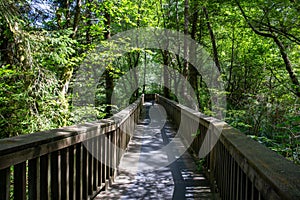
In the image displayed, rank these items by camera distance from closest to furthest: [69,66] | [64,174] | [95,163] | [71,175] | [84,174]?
[64,174], [71,175], [84,174], [95,163], [69,66]

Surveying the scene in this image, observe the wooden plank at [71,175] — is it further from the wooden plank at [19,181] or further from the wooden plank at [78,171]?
the wooden plank at [19,181]

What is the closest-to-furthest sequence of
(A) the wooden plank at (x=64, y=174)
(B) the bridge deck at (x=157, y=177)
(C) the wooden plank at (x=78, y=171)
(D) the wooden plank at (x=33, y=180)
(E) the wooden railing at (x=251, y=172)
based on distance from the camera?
(E) the wooden railing at (x=251, y=172) < (D) the wooden plank at (x=33, y=180) < (A) the wooden plank at (x=64, y=174) < (C) the wooden plank at (x=78, y=171) < (B) the bridge deck at (x=157, y=177)

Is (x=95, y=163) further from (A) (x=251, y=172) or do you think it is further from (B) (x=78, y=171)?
(A) (x=251, y=172)

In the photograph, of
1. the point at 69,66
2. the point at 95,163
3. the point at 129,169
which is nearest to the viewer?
the point at 95,163

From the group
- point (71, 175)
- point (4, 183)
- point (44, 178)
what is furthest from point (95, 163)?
point (4, 183)

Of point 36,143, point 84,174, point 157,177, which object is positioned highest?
point 36,143

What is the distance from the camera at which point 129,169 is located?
495 centimetres

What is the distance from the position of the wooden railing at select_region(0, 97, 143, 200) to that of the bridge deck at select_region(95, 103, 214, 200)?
1.23 ft

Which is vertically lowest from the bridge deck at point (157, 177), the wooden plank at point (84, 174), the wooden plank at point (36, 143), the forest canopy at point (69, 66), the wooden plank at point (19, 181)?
the bridge deck at point (157, 177)

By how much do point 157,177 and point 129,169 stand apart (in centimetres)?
69

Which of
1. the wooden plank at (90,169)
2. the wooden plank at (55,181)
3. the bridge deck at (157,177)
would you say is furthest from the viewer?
the bridge deck at (157,177)

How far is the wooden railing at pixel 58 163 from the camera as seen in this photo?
1659 mm

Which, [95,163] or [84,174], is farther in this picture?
[95,163]

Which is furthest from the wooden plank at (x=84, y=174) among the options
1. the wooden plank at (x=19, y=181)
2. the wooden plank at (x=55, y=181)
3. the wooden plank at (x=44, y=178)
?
the wooden plank at (x=19, y=181)
